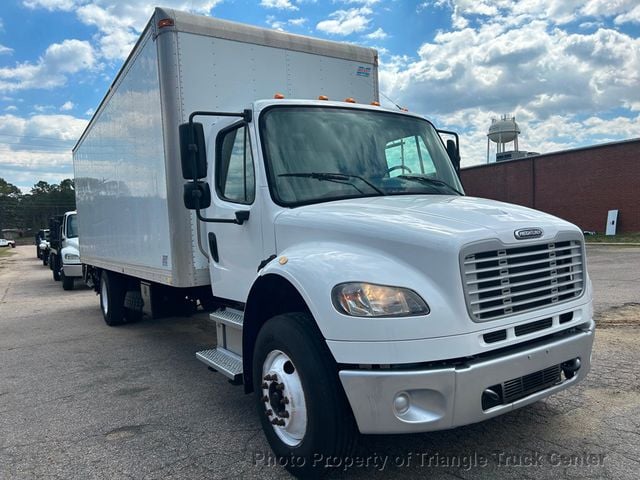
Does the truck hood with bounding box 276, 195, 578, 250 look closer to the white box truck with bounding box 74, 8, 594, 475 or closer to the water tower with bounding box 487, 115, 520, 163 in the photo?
the white box truck with bounding box 74, 8, 594, 475

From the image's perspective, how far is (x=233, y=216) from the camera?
432 cm

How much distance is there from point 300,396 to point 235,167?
80.8 inches

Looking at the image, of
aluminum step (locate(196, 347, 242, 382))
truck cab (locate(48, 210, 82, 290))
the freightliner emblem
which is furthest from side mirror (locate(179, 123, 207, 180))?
truck cab (locate(48, 210, 82, 290))

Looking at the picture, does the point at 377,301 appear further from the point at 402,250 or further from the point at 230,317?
the point at 230,317

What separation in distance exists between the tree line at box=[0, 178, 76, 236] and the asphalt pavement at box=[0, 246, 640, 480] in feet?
386

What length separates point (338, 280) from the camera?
9.47 feet

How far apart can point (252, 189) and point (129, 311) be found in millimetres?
5792

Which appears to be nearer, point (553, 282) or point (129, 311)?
point (553, 282)

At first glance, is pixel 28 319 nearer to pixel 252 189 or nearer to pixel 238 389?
pixel 238 389

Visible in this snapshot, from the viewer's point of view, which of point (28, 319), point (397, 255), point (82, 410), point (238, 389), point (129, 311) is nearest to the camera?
point (397, 255)

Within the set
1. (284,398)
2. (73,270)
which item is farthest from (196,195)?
(73,270)

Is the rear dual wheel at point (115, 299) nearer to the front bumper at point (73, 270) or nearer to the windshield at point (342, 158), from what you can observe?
the windshield at point (342, 158)

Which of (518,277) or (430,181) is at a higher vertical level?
(430,181)

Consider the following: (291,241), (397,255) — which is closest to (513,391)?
(397,255)
